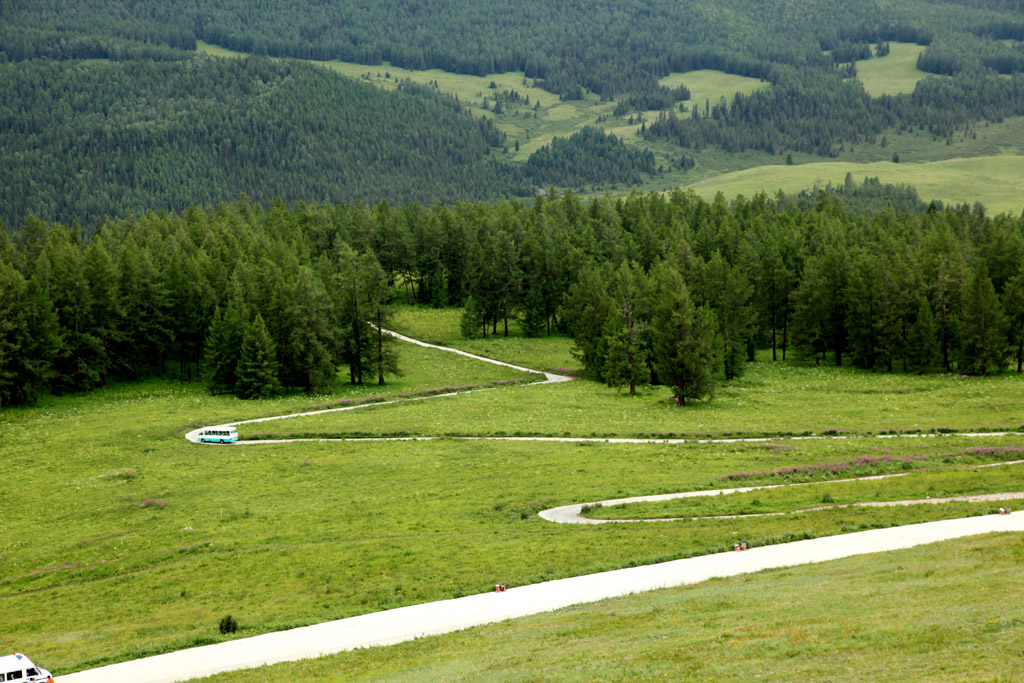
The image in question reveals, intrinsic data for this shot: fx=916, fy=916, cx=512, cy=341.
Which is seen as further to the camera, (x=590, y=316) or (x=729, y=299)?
(x=729, y=299)

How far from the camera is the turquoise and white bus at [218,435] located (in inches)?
2840

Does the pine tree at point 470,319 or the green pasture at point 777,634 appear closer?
the green pasture at point 777,634

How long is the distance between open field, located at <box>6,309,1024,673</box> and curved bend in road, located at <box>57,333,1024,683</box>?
1.06 m

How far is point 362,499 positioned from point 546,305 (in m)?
86.6

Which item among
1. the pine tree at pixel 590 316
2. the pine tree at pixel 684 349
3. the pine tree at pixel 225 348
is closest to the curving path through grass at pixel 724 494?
the pine tree at pixel 684 349

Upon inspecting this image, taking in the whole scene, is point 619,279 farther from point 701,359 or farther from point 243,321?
point 243,321

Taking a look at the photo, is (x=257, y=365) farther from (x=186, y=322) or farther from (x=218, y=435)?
(x=218, y=435)

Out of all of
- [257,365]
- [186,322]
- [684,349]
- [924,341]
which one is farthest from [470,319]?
[924,341]

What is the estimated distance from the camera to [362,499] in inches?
2072

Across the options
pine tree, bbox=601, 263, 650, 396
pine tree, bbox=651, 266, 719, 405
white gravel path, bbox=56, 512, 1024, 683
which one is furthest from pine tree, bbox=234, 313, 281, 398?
white gravel path, bbox=56, 512, 1024, 683

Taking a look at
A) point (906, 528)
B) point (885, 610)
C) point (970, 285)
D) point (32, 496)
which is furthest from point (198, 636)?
point (970, 285)

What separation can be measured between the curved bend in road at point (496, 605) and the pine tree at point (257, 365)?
66.5 m

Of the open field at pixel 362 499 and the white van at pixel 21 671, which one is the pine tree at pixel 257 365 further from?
the white van at pixel 21 671

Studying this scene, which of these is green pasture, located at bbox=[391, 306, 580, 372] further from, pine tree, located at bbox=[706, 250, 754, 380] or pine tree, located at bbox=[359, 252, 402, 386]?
pine tree, located at bbox=[706, 250, 754, 380]
